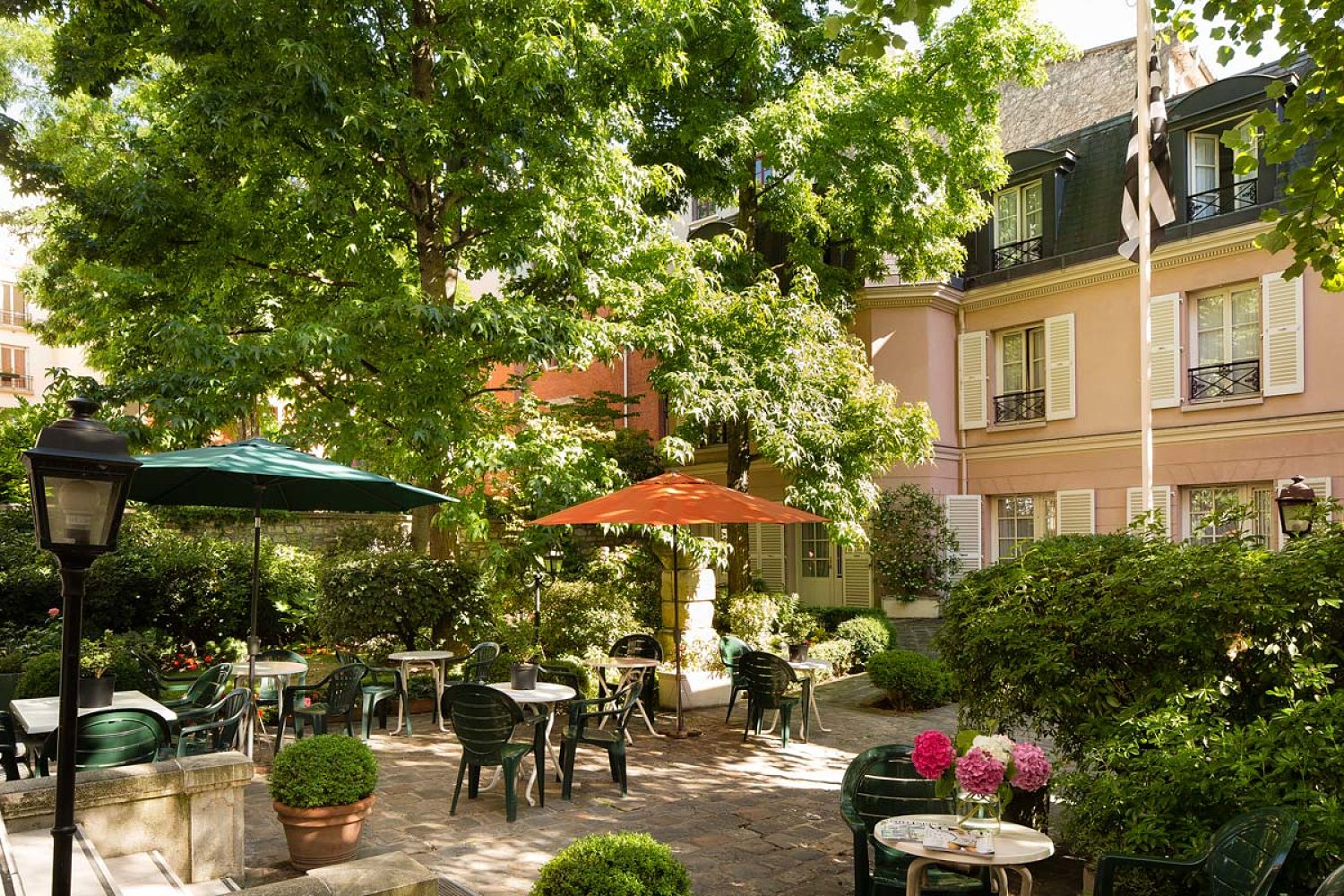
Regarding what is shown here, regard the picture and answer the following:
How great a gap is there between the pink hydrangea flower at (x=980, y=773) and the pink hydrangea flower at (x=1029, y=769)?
0.09 metres

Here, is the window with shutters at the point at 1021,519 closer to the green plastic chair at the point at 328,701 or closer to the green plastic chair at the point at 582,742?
the green plastic chair at the point at 582,742

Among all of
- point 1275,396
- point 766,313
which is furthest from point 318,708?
point 1275,396

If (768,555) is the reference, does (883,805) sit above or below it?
below

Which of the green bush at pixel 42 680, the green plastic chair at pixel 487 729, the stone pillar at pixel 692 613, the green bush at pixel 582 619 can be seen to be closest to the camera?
the green plastic chair at pixel 487 729

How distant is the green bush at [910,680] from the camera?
1102 cm

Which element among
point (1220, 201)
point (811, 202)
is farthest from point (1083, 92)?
point (811, 202)

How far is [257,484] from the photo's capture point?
7480 millimetres

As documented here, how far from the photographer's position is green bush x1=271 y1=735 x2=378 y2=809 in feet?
18.5

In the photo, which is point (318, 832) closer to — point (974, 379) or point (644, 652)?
point (644, 652)

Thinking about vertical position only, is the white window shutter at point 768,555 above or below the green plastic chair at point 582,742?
above

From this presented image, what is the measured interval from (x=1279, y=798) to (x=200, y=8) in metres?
10.5

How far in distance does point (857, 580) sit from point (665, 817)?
12.0m

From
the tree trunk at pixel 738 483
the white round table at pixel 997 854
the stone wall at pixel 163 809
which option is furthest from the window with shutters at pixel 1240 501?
the stone wall at pixel 163 809

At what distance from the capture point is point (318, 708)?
843 cm
